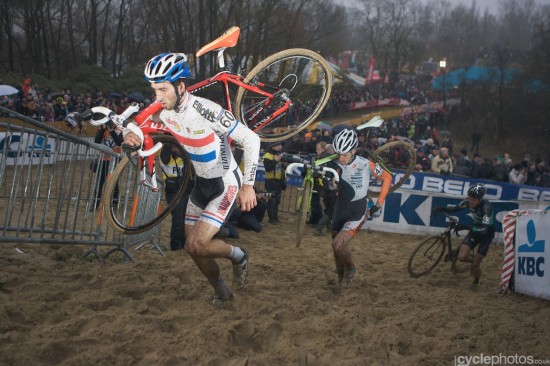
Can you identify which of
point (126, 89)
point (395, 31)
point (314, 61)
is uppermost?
point (395, 31)

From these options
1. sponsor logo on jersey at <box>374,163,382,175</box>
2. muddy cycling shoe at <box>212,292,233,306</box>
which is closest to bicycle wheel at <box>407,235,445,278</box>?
sponsor logo on jersey at <box>374,163,382,175</box>

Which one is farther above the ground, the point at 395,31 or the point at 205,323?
the point at 395,31

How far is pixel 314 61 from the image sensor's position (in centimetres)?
643

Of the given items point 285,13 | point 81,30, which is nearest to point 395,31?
point 285,13

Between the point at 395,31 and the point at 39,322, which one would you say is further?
the point at 395,31

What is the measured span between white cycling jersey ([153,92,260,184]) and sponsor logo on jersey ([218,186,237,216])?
0.61 ft

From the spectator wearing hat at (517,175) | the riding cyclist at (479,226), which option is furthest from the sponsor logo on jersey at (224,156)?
the spectator wearing hat at (517,175)

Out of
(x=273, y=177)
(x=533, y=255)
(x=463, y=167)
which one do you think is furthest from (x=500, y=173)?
(x=533, y=255)

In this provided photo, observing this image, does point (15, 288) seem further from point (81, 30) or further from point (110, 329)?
point (81, 30)

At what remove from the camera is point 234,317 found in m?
5.31

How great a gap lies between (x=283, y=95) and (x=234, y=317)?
2749 mm

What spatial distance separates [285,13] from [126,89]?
445 inches

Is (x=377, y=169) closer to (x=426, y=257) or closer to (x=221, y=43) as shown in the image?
(x=426, y=257)

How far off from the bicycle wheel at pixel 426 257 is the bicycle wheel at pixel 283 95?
354 cm
